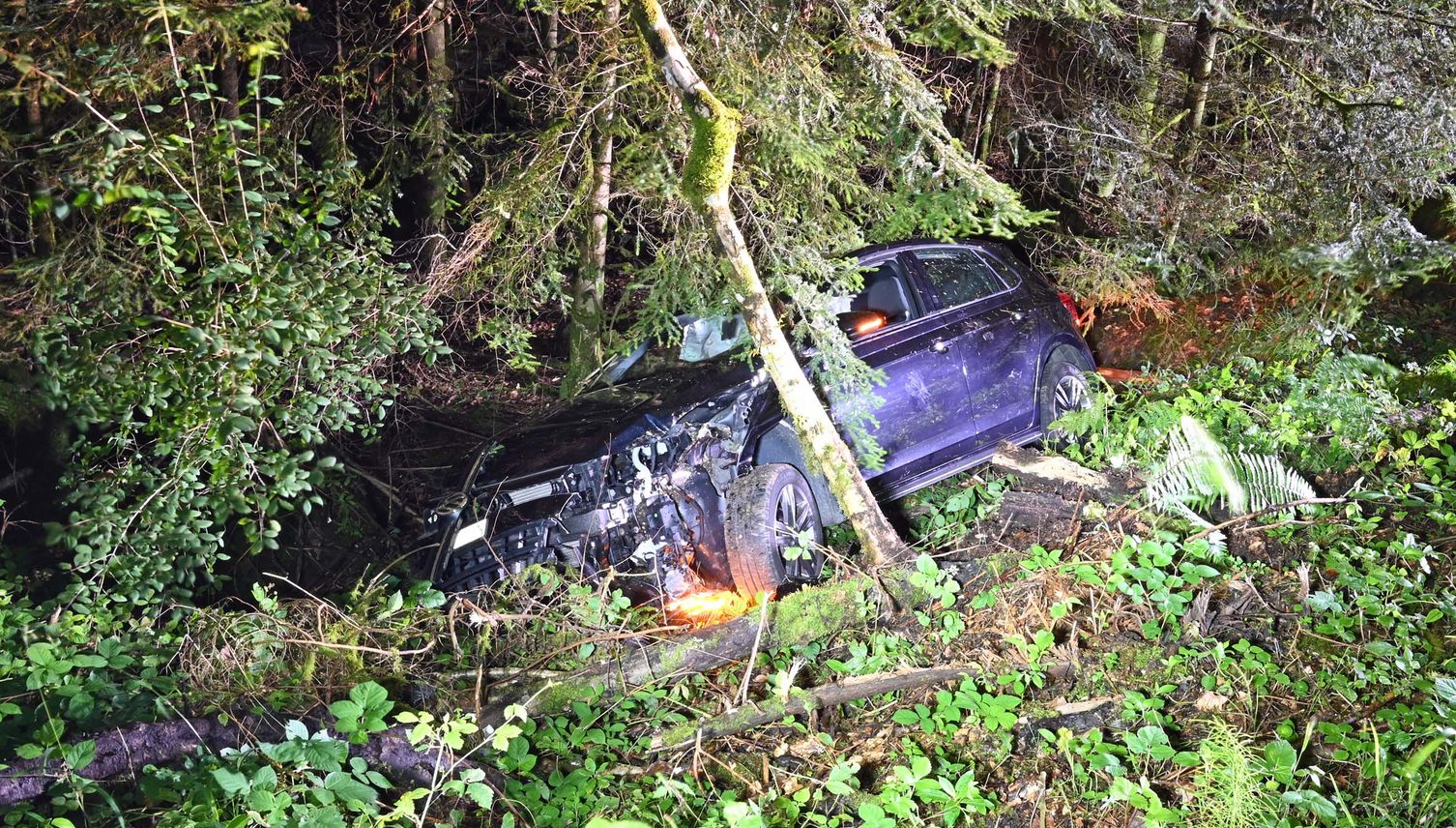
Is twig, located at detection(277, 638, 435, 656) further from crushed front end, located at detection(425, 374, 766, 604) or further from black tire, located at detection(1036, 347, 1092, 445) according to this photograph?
black tire, located at detection(1036, 347, 1092, 445)

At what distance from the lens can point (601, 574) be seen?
4633 mm

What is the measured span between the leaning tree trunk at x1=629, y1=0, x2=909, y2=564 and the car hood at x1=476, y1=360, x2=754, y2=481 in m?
0.48

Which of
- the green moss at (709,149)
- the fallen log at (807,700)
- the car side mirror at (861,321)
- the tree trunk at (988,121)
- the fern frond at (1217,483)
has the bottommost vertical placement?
the fallen log at (807,700)

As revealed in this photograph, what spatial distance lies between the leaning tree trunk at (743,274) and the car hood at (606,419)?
484mm

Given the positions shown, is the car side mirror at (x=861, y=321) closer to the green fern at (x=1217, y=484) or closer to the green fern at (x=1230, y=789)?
the green fern at (x=1217, y=484)

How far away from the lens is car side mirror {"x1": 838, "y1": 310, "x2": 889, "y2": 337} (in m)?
5.64

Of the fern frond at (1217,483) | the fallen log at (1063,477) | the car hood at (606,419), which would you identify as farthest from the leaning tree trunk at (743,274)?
the fern frond at (1217,483)

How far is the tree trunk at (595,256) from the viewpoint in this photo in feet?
20.1

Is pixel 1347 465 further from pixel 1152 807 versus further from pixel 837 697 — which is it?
pixel 837 697

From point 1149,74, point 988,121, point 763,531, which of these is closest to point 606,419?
point 763,531

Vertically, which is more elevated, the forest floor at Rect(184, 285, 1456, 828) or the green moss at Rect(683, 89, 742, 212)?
the green moss at Rect(683, 89, 742, 212)

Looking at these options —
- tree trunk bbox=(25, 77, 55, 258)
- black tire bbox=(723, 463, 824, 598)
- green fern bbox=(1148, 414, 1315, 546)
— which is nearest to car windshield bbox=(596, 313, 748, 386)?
black tire bbox=(723, 463, 824, 598)

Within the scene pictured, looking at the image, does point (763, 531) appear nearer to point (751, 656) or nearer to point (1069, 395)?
point (751, 656)

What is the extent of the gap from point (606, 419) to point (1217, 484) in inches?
125
